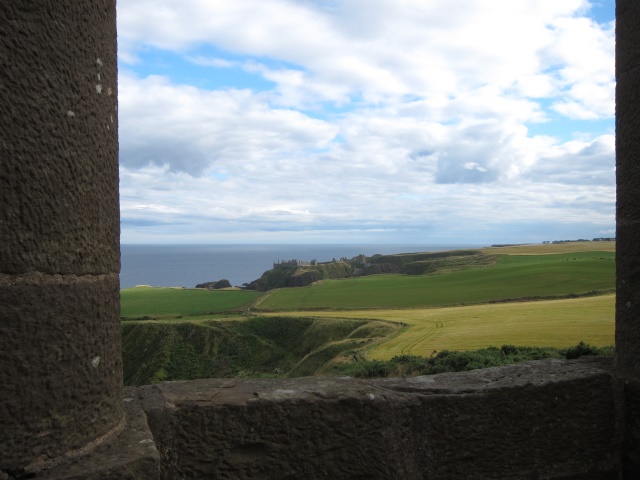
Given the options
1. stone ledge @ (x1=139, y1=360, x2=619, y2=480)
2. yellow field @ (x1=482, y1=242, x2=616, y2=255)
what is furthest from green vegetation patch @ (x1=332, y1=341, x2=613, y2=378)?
yellow field @ (x1=482, y1=242, x2=616, y2=255)

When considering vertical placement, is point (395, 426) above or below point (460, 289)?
above

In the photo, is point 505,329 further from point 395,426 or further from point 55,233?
point 55,233

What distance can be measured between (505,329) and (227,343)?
18771 millimetres

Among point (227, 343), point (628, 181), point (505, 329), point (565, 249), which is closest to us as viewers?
point (628, 181)

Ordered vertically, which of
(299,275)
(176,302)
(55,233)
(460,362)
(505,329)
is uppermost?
(55,233)

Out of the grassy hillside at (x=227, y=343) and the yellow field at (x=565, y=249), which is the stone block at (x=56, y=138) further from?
the yellow field at (x=565, y=249)

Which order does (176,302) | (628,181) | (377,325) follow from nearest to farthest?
(628,181) → (377,325) → (176,302)

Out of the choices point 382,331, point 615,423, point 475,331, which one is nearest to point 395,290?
point 382,331

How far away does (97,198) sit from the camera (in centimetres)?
184

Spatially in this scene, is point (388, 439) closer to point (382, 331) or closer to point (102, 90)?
point (102, 90)

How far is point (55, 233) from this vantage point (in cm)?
170

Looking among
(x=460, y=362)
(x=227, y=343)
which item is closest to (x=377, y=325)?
(x=227, y=343)

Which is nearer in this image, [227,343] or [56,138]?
[56,138]

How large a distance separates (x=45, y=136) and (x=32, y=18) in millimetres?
335
